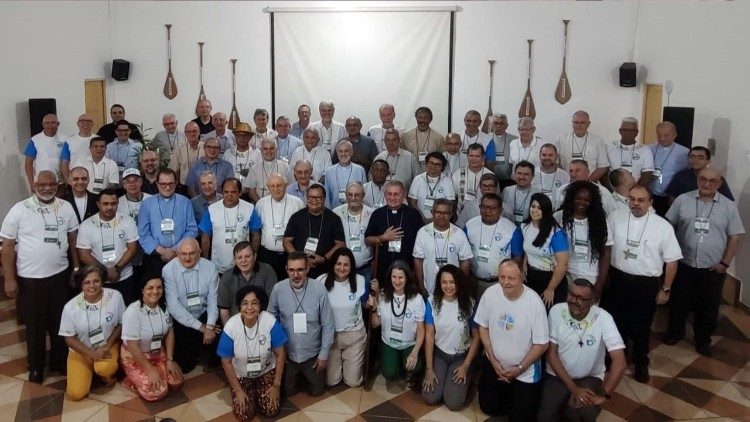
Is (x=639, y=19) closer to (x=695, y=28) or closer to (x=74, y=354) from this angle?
(x=695, y=28)

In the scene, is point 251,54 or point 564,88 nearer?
point 564,88

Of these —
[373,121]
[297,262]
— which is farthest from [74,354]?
[373,121]

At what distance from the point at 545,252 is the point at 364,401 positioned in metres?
1.65

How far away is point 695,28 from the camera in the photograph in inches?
259

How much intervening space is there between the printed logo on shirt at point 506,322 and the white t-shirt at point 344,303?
1076 mm

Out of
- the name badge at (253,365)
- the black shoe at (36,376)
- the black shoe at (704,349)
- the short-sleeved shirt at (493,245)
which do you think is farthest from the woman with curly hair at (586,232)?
the black shoe at (36,376)

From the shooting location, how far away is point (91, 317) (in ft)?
14.1

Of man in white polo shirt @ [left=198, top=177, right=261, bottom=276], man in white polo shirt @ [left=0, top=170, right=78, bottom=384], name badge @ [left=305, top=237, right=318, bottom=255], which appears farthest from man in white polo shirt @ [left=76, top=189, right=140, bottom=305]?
name badge @ [left=305, top=237, right=318, bottom=255]

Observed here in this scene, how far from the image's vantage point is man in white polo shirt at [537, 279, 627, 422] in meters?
3.68

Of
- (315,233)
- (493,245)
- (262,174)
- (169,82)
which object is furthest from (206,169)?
Result: (169,82)

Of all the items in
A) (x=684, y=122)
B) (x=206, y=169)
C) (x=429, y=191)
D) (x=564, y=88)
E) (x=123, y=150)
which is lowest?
(x=429, y=191)

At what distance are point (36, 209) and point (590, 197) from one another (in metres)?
3.94

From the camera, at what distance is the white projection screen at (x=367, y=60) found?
27.6 feet

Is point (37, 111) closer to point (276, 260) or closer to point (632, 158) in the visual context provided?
point (276, 260)
